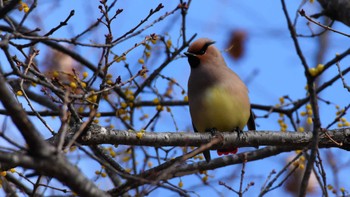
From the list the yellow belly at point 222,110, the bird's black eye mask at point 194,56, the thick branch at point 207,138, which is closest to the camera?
the thick branch at point 207,138

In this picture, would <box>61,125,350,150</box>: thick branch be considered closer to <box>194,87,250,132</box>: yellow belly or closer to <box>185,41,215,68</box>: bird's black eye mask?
<box>194,87,250,132</box>: yellow belly

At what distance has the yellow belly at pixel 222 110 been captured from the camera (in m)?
4.89

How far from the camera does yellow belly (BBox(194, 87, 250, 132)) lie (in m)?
4.89

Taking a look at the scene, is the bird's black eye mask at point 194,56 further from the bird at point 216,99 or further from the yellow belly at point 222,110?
the yellow belly at point 222,110

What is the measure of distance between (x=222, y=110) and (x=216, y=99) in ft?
0.33

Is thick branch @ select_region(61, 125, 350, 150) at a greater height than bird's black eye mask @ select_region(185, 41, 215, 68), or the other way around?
bird's black eye mask @ select_region(185, 41, 215, 68)

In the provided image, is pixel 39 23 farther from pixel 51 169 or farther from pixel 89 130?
pixel 51 169

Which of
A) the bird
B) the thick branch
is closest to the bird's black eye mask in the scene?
the bird

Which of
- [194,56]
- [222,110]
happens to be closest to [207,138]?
[222,110]

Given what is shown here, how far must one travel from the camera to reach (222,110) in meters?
4.88

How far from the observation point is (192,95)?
5094mm

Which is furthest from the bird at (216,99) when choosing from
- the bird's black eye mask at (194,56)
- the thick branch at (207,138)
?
the thick branch at (207,138)

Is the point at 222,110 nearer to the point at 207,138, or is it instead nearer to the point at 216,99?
the point at 216,99

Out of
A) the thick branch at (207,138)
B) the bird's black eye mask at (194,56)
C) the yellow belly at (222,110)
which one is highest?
the bird's black eye mask at (194,56)
